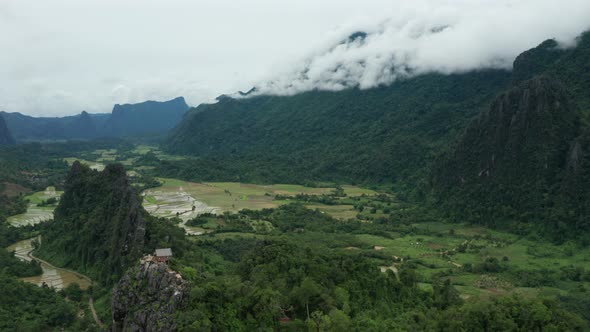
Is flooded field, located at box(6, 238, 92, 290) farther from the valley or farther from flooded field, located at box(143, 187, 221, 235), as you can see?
flooded field, located at box(143, 187, 221, 235)

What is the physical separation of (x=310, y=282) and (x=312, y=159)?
127787 millimetres

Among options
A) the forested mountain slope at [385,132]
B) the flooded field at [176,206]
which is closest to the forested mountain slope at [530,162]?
the forested mountain slope at [385,132]

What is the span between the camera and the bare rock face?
27031 millimetres

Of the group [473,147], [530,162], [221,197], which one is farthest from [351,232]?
[221,197]

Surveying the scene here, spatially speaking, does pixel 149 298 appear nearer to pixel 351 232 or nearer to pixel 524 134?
pixel 351 232

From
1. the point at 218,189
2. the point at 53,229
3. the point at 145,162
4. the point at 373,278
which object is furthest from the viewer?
the point at 145,162

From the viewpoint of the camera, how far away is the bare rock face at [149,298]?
88.7ft

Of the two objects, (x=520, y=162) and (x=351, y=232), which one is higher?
→ (x=520, y=162)

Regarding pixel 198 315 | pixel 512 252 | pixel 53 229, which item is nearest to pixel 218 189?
pixel 53 229

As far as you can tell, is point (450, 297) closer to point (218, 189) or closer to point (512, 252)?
point (512, 252)

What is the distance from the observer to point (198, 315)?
87.2ft

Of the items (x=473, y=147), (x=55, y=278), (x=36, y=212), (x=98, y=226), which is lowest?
(x=55, y=278)

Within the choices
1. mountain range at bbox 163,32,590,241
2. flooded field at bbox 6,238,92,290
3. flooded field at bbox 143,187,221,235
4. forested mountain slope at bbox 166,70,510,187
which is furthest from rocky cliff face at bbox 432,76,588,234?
flooded field at bbox 6,238,92,290

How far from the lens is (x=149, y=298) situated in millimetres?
28484
